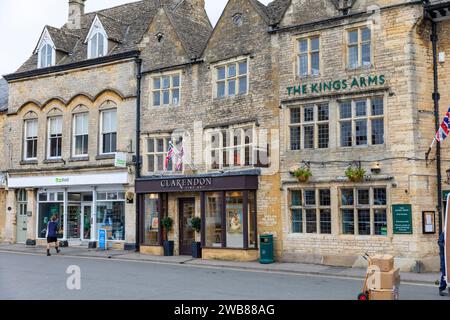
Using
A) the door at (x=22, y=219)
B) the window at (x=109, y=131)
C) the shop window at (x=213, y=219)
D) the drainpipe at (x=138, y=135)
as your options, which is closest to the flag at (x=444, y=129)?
the shop window at (x=213, y=219)

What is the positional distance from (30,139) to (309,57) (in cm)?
1711

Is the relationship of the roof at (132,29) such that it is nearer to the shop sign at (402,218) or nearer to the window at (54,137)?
the window at (54,137)

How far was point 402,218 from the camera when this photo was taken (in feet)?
59.3

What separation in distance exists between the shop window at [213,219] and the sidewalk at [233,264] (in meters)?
1.12

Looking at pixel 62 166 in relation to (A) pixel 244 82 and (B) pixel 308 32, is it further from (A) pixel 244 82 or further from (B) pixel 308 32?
(B) pixel 308 32

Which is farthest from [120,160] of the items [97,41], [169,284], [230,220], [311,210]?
[169,284]

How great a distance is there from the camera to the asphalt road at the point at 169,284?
13.1 m

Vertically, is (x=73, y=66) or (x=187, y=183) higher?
(x=73, y=66)

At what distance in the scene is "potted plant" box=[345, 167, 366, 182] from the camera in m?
18.7

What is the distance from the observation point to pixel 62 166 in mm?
28234

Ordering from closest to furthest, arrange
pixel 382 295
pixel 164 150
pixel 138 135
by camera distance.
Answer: pixel 382 295
pixel 164 150
pixel 138 135

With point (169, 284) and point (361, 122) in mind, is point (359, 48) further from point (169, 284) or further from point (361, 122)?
point (169, 284)

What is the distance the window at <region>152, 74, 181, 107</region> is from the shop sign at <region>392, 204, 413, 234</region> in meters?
11.2

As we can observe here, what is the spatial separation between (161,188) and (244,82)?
5.91 m
